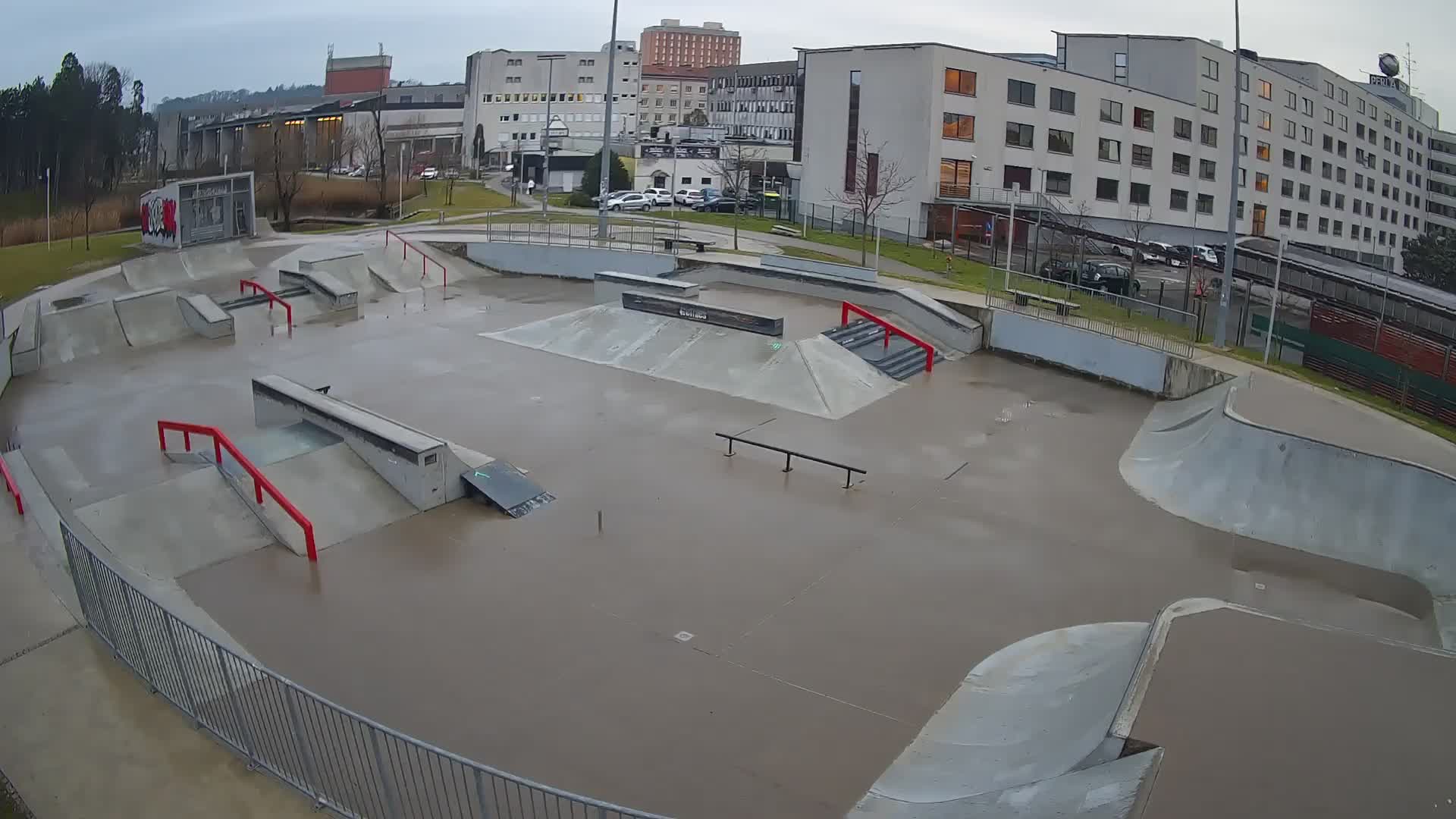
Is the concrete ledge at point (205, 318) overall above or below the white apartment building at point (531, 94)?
below

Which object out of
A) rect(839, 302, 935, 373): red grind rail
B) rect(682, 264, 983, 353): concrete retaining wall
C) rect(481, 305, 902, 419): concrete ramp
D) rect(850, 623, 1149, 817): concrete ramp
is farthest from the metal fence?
rect(682, 264, 983, 353): concrete retaining wall

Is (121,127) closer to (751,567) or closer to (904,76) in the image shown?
(904,76)

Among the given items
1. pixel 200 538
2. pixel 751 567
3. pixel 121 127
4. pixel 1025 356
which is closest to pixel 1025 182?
pixel 1025 356

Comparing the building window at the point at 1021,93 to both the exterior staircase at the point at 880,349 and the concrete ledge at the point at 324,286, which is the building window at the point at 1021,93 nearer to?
the exterior staircase at the point at 880,349

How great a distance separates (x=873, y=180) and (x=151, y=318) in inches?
1081

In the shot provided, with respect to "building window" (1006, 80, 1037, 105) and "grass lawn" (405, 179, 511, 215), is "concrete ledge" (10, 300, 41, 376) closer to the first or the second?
"grass lawn" (405, 179, 511, 215)

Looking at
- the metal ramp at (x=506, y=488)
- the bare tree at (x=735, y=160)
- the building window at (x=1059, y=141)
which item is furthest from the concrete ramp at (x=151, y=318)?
the building window at (x=1059, y=141)

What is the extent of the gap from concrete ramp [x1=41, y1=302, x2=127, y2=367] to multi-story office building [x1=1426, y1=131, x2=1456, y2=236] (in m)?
95.5

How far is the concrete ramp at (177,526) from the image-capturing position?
43.1 ft

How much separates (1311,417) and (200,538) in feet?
59.6

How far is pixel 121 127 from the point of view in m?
70.1

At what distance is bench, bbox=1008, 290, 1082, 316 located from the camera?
84.9ft

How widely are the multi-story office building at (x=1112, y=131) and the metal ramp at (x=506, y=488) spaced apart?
97.5 ft

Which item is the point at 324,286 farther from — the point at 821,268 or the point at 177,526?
the point at 177,526
